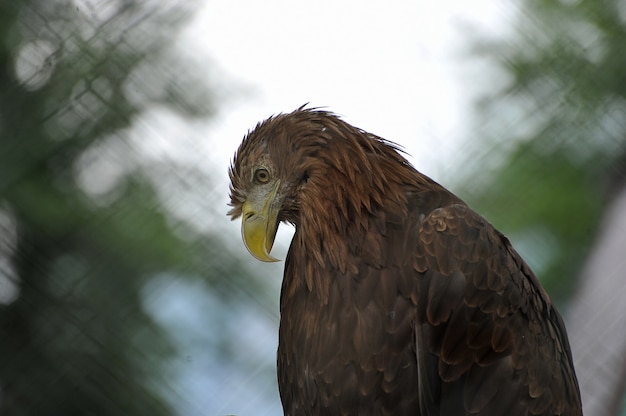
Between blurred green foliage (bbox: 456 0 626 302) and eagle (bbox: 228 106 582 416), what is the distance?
70cm

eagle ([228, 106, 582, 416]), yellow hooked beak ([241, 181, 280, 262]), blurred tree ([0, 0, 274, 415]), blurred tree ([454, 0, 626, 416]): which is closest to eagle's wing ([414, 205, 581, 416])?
eagle ([228, 106, 582, 416])

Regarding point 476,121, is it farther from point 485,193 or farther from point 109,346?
point 109,346

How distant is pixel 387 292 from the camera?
1789 millimetres

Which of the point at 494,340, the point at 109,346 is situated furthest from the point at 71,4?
the point at 494,340

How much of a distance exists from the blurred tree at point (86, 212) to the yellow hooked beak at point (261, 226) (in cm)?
51

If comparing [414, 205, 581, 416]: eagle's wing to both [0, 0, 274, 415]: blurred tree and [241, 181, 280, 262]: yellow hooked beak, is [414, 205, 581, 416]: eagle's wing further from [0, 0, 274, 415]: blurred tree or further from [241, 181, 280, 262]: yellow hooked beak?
[0, 0, 274, 415]: blurred tree

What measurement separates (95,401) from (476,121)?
1.56 meters

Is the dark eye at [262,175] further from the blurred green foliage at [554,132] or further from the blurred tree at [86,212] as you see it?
the blurred green foliage at [554,132]

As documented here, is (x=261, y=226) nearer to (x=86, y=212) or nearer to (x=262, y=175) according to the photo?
(x=262, y=175)

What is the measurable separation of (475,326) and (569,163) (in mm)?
1252

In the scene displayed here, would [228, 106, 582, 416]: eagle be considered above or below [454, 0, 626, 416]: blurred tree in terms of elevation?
below

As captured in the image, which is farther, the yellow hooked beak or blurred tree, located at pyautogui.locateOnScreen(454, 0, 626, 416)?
blurred tree, located at pyautogui.locateOnScreen(454, 0, 626, 416)

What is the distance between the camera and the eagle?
177cm

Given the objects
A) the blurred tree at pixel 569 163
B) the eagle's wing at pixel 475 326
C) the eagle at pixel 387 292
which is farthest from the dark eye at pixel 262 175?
the blurred tree at pixel 569 163
